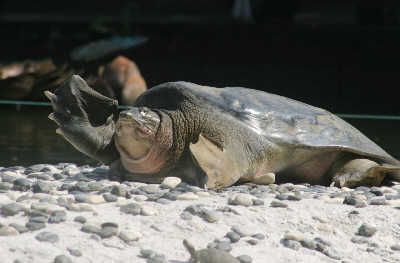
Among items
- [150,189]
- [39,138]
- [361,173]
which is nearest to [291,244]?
[150,189]

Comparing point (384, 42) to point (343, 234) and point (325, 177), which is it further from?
point (343, 234)

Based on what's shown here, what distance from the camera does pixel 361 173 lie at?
4.82 meters

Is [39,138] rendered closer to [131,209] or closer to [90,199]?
[90,199]

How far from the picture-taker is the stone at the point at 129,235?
3.45 m

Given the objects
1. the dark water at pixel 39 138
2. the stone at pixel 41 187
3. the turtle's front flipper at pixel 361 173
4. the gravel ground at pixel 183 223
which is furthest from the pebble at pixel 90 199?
the dark water at pixel 39 138

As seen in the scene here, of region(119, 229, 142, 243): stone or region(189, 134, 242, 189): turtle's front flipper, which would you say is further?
region(189, 134, 242, 189): turtle's front flipper

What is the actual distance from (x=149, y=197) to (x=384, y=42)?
30.8 ft

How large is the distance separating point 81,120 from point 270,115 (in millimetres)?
1028

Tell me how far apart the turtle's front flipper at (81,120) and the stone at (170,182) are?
1.47ft

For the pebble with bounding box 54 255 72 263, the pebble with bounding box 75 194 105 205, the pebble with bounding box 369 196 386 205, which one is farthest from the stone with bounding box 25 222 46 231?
the pebble with bounding box 369 196 386 205

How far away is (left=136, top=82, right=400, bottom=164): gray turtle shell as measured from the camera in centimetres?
477

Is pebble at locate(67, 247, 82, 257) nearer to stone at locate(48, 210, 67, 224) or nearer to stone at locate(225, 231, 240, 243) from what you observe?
stone at locate(48, 210, 67, 224)

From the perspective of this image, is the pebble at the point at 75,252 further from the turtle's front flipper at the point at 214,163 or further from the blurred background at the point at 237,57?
the blurred background at the point at 237,57

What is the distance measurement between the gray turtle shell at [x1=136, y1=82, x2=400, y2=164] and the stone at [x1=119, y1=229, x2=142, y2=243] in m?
1.36
